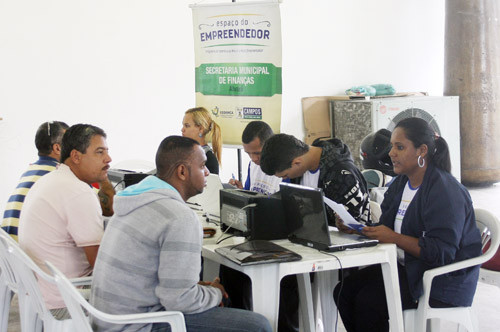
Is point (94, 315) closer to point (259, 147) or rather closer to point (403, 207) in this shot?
point (403, 207)

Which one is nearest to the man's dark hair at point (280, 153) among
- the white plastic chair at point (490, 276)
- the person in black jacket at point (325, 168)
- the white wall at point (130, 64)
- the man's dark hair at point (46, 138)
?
the person in black jacket at point (325, 168)

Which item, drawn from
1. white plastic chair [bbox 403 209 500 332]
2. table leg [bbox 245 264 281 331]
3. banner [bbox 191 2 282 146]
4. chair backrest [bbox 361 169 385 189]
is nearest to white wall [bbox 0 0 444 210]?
banner [bbox 191 2 282 146]

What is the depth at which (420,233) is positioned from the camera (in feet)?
8.62

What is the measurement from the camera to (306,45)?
285 inches

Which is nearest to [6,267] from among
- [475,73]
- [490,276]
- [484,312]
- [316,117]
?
[490,276]

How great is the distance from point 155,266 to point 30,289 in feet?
1.70

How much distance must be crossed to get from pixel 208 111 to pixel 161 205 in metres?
2.51

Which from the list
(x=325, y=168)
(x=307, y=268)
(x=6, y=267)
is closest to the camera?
(x=307, y=268)

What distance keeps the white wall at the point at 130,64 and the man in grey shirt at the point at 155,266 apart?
3397mm

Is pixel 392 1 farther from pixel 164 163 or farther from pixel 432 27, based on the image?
pixel 164 163

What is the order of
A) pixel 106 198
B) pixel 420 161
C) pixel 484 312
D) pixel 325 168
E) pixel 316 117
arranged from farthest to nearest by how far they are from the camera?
1. pixel 316 117
2. pixel 484 312
3. pixel 106 198
4. pixel 325 168
5. pixel 420 161

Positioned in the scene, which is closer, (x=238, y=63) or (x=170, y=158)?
(x=170, y=158)

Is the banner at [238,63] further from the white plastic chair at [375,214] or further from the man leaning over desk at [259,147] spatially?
the white plastic chair at [375,214]

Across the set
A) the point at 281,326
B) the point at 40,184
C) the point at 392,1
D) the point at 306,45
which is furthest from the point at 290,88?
the point at 40,184
